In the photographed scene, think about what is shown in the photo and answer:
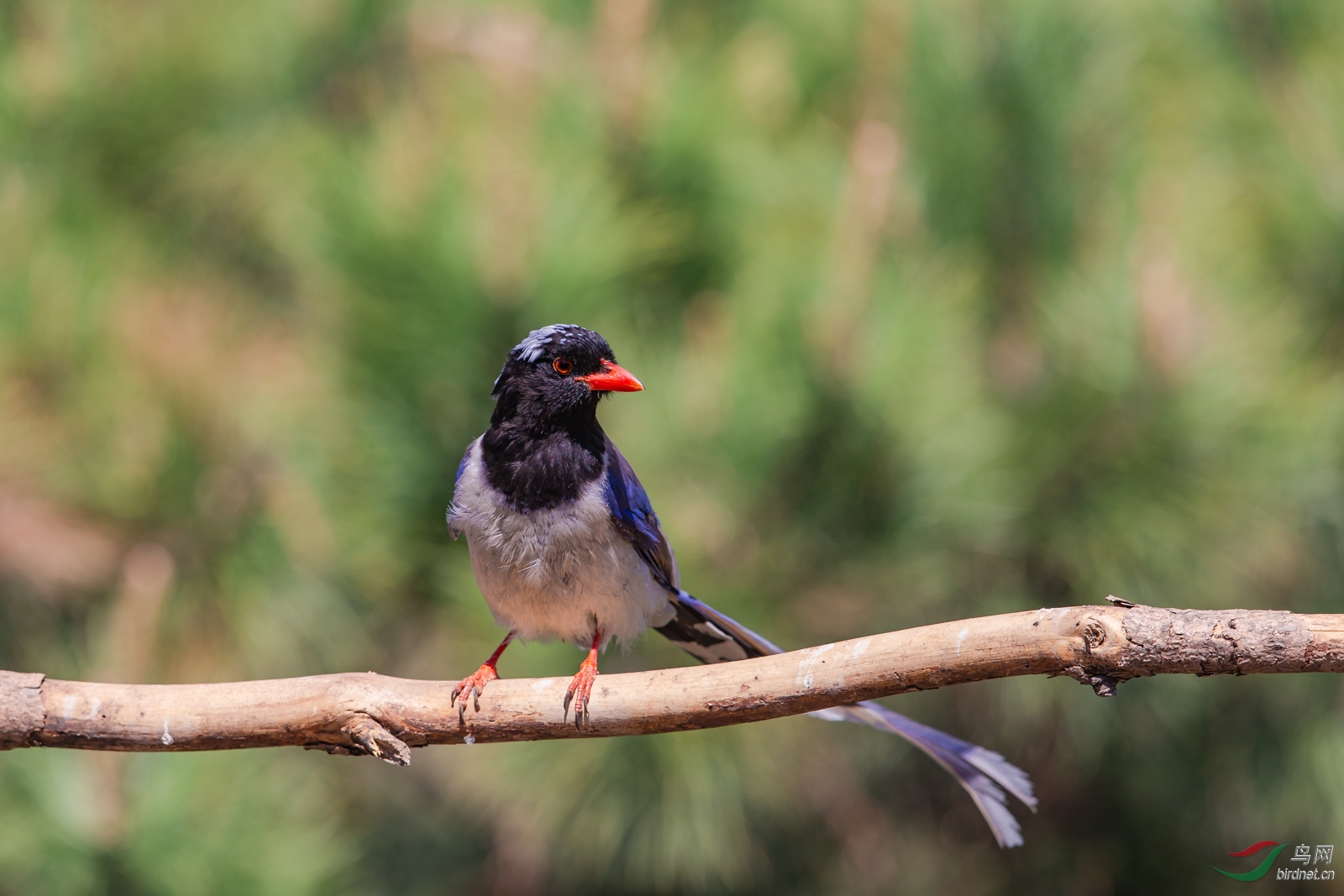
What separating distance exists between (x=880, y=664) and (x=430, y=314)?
9.35 feet

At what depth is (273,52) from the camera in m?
6.20

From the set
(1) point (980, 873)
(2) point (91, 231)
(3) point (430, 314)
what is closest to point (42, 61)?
(2) point (91, 231)

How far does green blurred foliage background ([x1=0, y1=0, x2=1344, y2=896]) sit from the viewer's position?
448cm

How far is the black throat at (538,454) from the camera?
3381 millimetres

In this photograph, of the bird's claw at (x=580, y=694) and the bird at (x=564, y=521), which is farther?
the bird at (x=564, y=521)

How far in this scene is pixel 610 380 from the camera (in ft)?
11.2

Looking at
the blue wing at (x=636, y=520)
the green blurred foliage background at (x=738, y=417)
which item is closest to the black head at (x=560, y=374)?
the blue wing at (x=636, y=520)

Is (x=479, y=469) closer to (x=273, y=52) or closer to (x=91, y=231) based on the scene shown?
(x=91, y=231)

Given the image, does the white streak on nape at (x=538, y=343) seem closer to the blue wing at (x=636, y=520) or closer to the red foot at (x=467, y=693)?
the blue wing at (x=636, y=520)

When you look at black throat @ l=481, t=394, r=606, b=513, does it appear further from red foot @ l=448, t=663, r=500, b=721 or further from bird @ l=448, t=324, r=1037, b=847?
red foot @ l=448, t=663, r=500, b=721

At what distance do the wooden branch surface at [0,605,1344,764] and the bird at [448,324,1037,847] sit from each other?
50 cm

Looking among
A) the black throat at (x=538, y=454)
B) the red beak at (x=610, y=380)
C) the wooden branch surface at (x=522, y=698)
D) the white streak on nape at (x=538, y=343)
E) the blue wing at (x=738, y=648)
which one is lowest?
the wooden branch surface at (x=522, y=698)

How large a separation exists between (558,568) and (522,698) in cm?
60

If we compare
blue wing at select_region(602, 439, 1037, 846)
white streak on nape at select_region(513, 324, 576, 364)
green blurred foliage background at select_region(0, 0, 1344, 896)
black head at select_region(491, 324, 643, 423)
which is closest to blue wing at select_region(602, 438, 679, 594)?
blue wing at select_region(602, 439, 1037, 846)
